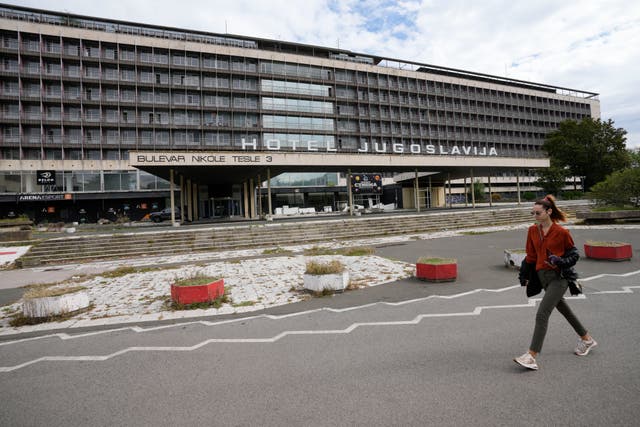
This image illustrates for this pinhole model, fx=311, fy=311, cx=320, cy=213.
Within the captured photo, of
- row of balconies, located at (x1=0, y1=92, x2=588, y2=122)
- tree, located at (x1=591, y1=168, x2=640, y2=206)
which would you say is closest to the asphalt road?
tree, located at (x1=591, y1=168, x2=640, y2=206)

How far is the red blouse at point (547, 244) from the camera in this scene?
3.67 meters

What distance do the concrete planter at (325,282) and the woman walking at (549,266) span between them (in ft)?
14.4

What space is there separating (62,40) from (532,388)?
63.3 meters

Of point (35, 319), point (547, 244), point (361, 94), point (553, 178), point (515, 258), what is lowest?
point (35, 319)

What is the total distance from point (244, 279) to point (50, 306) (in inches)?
176

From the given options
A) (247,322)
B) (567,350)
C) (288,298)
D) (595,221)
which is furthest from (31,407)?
(595,221)

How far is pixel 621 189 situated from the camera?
2222 centimetres

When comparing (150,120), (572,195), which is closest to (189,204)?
(150,120)

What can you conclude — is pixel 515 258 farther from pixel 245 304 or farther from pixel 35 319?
pixel 35 319

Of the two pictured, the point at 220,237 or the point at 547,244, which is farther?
the point at 220,237

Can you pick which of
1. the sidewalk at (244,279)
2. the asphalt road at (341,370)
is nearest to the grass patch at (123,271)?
the sidewalk at (244,279)

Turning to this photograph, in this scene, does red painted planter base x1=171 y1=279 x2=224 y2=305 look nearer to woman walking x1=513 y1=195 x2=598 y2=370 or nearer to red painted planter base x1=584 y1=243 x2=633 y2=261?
woman walking x1=513 y1=195 x2=598 y2=370

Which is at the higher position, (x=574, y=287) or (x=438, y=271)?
(x=574, y=287)

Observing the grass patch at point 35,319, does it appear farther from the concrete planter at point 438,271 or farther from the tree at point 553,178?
the tree at point 553,178
